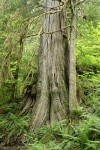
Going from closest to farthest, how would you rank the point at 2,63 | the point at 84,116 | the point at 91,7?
the point at 84,116 → the point at 2,63 → the point at 91,7

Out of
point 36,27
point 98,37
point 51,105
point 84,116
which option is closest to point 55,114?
point 51,105

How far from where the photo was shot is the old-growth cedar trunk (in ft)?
27.3

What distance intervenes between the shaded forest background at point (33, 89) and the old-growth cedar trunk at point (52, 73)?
0.31 meters

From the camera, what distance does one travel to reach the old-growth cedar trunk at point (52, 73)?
834cm

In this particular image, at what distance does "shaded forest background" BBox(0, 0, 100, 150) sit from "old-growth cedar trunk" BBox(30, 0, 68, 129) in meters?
0.31

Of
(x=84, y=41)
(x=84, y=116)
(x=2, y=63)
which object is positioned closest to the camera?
(x=84, y=116)

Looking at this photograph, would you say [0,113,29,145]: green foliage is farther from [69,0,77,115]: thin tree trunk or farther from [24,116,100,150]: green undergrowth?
[69,0,77,115]: thin tree trunk

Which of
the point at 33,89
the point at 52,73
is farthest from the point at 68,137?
the point at 33,89

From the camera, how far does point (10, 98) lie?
11078 mm

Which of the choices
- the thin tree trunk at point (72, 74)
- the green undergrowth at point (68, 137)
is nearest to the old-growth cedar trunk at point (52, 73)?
the thin tree trunk at point (72, 74)

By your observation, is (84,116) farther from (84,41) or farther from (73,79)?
(84,41)

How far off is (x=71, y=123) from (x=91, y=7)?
4192mm

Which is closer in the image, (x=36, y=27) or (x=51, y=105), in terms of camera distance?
(x=51, y=105)

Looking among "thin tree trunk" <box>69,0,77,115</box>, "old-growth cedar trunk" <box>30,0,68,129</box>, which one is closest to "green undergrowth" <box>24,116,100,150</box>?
"old-growth cedar trunk" <box>30,0,68,129</box>
